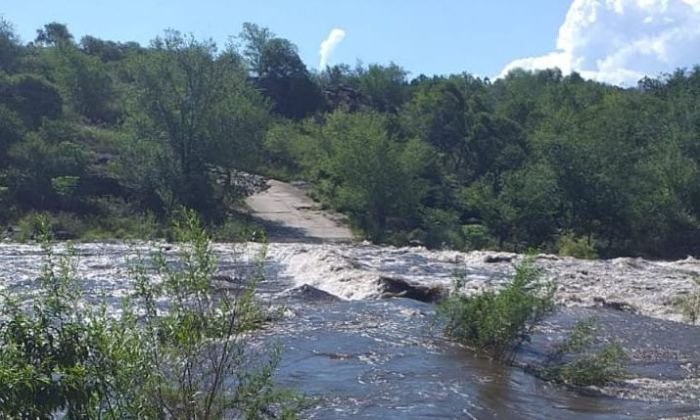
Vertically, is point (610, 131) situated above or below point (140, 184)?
above

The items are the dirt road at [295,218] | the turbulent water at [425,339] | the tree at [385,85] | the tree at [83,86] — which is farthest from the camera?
the tree at [385,85]

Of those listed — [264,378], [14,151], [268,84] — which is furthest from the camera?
[268,84]

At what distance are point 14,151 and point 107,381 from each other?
3894 cm

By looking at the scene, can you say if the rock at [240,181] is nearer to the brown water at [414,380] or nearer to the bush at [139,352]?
the brown water at [414,380]

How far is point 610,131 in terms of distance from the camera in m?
51.0

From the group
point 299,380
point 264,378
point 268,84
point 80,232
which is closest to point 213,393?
point 264,378

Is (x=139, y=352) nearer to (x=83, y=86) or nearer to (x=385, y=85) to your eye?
(x=83, y=86)

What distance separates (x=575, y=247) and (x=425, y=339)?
25424 millimetres

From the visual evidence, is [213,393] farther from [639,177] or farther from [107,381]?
[639,177]

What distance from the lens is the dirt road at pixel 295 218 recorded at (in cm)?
4462

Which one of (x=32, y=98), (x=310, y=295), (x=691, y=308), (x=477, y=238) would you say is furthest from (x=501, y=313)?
(x=32, y=98)

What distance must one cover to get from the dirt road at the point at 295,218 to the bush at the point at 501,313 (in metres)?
26.5

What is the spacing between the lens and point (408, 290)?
75.2 feet

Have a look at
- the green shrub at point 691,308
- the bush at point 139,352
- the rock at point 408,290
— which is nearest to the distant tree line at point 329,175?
the green shrub at point 691,308
